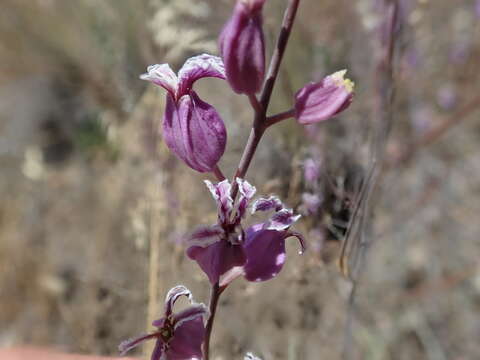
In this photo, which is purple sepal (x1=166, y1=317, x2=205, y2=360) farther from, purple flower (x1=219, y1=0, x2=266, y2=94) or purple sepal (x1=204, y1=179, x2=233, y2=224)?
purple flower (x1=219, y1=0, x2=266, y2=94)

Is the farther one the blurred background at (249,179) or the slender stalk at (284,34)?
the blurred background at (249,179)

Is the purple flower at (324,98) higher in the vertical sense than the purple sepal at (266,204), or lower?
higher

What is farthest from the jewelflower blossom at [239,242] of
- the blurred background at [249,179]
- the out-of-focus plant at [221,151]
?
the blurred background at [249,179]

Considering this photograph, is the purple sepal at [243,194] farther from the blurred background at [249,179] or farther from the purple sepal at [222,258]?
the blurred background at [249,179]

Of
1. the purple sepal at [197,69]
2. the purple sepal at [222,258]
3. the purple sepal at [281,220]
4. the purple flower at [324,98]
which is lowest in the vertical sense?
the purple sepal at [222,258]

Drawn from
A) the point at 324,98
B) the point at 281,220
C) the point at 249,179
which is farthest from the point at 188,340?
the point at 249,179

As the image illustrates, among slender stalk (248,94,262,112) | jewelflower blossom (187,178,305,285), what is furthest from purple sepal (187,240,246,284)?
slender stalk (248,94,262,112)

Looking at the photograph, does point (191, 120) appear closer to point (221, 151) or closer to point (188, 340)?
point (221, 151)
